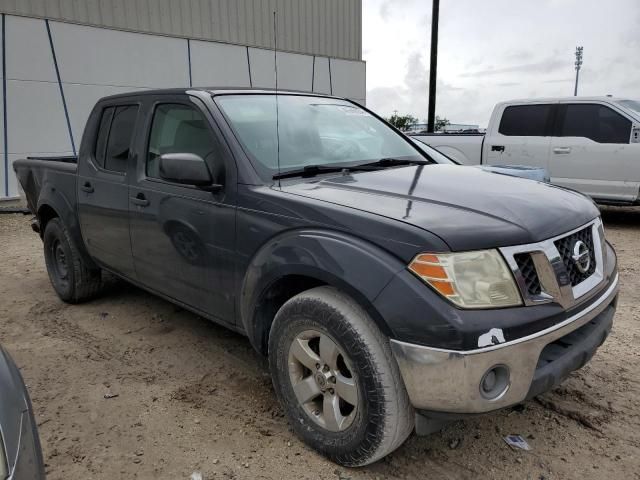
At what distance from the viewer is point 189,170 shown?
2871 mm

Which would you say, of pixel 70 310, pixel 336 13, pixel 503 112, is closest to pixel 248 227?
pixel 70 310

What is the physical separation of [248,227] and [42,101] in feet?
33.1

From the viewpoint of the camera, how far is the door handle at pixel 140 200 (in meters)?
3.49

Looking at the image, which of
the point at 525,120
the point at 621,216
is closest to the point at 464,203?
the point at 525,120

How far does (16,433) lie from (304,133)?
2289mm

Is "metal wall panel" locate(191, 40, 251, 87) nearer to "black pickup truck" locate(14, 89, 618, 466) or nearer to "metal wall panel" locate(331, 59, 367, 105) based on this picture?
"metal wall panel" locate(331, 59, 367, 105)

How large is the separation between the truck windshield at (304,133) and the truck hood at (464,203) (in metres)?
0.29

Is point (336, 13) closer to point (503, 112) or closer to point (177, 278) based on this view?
point (503, 112)

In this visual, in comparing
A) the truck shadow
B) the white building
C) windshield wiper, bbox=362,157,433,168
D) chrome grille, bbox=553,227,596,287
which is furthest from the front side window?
the white building

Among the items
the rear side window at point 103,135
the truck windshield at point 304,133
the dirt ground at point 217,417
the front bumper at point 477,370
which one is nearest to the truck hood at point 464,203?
the truck windshield at point 304,133

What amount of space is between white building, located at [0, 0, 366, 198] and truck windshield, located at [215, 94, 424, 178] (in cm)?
920

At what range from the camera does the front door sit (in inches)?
116

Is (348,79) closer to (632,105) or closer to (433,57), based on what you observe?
(433,57)

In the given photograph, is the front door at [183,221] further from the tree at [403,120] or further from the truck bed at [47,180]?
the tree at [403,120]
